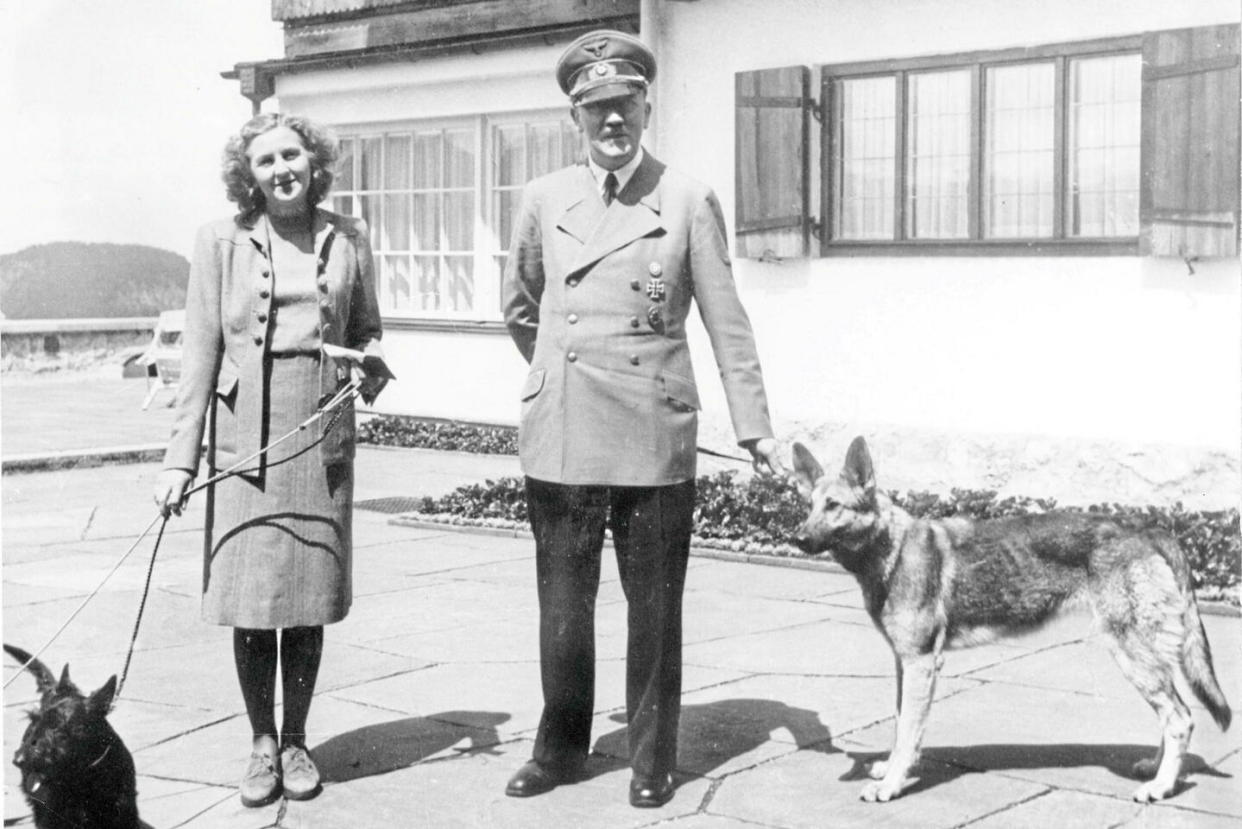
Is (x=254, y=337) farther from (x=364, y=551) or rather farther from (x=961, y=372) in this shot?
(x=961, y=372)

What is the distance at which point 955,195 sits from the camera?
11.4 meters


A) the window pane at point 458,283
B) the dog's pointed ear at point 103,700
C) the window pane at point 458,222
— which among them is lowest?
the dog's pointed ear at point 103,700

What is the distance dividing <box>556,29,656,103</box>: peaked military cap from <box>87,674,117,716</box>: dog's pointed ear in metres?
2.22

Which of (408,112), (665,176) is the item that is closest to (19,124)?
(665,176)

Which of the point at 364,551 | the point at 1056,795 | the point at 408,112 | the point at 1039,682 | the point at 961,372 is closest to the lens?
the point at 1056,795

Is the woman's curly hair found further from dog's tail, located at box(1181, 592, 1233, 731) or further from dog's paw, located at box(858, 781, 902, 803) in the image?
dog's tail, located at box(1181, 592, 1233, 731)

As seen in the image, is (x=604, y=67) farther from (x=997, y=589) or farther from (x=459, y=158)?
(x=459, y=158)

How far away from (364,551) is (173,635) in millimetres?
2564

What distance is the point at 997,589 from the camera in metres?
5.32

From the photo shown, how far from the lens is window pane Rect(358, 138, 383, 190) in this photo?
1753 centimetres

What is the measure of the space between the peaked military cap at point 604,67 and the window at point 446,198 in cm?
1027

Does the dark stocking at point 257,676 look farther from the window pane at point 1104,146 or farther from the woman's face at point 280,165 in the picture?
the window pane at point 1104,146

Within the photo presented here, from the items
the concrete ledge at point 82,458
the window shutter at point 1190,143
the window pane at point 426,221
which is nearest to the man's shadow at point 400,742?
the window shutter at point 1190,143

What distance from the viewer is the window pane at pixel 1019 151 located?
35.8 ft
